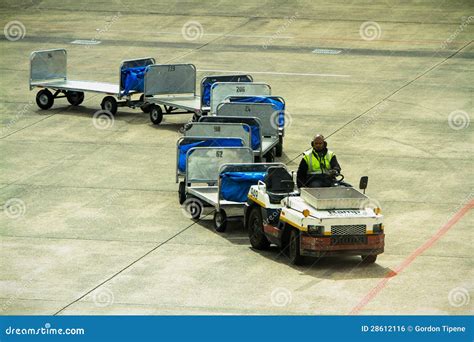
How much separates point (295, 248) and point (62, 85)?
16.4 meters

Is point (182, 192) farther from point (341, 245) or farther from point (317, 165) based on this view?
point (341, 245)

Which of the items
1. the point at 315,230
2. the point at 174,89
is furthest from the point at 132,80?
the point at 315,230

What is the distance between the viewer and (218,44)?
161 feet

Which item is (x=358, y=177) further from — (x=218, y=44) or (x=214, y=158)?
(x=218, y=44)

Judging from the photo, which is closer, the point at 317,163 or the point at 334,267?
the point at 334,267

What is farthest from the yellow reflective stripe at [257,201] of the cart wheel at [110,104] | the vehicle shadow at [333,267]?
the cart wheel at [110,104]

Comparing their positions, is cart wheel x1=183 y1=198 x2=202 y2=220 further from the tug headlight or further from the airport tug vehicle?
the tug headlight

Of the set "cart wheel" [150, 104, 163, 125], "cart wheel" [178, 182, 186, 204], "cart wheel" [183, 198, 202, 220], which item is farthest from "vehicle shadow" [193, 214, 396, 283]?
"cart wheel" [150, 104, 163, 125]

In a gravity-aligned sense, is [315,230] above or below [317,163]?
below

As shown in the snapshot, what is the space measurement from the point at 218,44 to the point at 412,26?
8007 mm

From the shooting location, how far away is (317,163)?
25.3m

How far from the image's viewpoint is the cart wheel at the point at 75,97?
38688 mm

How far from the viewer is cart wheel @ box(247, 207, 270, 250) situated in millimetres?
24453

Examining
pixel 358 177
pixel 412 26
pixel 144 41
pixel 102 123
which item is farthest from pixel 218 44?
pixel 358 177
